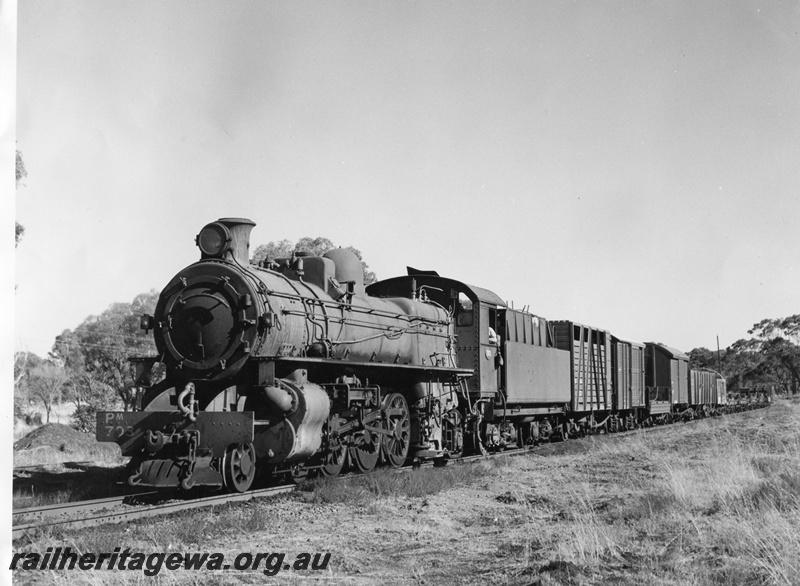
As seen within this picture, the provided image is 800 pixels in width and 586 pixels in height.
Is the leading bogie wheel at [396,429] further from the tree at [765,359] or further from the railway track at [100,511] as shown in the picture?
the tree at [765,359]

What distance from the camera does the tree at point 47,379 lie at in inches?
1510

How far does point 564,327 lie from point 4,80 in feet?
64.4

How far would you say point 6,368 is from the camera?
5.81 meters

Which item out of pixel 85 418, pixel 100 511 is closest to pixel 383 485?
pixel 100 511

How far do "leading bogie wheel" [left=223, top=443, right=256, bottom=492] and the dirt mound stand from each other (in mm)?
9273

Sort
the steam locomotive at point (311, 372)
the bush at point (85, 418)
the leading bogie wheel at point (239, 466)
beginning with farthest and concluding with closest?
1. the bush at point (85, 418)
2. the leading bogie wheel at point (239, 466)
3. the steam locomotive at point (311, 372)

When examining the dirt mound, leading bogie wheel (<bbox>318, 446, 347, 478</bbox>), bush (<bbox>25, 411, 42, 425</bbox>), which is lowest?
bush (<bbox>25, 411, 42, 425</bbox>)

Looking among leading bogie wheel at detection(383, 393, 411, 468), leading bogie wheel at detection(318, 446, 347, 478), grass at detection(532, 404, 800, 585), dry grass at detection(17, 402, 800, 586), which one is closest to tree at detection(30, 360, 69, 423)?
leading bogie wheel at detection(383, 393, 411, 468)

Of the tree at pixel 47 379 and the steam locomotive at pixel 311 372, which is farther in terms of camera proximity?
the tree at pixel 47 379

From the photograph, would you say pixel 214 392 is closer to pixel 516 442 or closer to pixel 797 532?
pixel 797 532

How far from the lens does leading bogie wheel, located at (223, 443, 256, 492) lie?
410 inches

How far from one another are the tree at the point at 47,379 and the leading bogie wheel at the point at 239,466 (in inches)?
1220

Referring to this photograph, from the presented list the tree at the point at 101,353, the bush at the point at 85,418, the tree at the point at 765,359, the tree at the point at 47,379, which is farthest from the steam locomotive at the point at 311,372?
the tree at the point at 765,359

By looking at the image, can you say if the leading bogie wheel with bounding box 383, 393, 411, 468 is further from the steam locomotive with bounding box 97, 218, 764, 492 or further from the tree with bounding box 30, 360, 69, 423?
the tree with bounding box 30, 360, 69, 423
